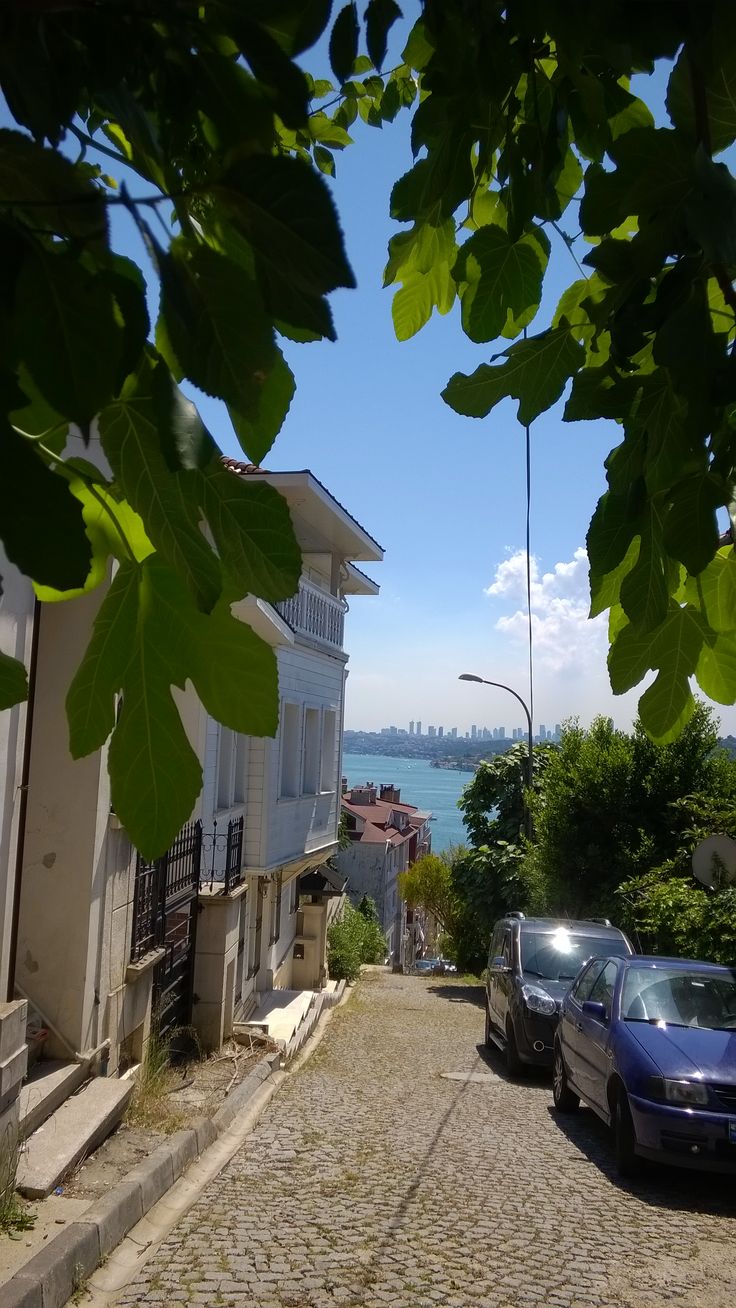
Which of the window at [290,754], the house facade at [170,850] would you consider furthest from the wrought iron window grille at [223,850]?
the window at [290,754]

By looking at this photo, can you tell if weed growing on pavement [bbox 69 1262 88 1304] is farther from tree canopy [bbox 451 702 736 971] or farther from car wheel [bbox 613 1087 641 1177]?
tree canopy [bbox 451 702 736 971]

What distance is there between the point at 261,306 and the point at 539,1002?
12.2m

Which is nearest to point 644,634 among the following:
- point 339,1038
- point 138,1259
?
point 138,1259

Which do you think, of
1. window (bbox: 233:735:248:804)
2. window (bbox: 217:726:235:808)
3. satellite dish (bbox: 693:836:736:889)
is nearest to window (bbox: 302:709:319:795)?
window (bbox: 233:735:248:804)

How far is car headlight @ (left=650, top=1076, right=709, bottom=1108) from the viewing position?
738 cm

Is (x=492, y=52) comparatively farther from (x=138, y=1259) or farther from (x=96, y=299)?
(x=138, y=1259)

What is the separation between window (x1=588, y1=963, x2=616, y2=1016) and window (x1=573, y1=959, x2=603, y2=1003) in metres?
0.12

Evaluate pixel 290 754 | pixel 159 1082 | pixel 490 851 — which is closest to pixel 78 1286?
pixel 159 1082

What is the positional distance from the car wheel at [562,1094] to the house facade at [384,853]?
32974 mm

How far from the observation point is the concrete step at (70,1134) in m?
5.86

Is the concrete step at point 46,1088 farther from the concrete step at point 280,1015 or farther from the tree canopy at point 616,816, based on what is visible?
the tree canopy at point 616,816

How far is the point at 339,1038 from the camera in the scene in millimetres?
14969

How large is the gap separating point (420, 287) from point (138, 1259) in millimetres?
5377

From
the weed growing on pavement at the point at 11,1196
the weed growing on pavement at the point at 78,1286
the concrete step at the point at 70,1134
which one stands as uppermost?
the weed growing on pavement at the point at 11,1196
